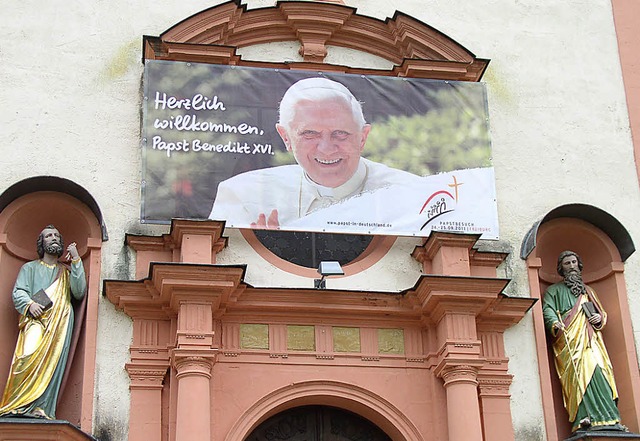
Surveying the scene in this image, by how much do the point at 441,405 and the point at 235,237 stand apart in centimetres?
249

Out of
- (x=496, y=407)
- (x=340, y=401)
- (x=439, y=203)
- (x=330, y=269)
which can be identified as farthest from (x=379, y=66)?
(x=496, y=407)

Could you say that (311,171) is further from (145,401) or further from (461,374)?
(145,401)

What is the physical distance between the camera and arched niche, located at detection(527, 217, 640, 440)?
12344 mm

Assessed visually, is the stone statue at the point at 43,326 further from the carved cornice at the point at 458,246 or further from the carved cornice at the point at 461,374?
the carved cornice at the point at 461,374

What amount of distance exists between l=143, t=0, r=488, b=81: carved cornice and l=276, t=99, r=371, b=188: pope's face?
59cm

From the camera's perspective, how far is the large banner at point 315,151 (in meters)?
12.5

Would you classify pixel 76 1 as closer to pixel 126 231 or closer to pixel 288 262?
pixel 126 231

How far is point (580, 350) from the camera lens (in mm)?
12305

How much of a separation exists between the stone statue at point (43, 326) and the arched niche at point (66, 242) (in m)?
0.19

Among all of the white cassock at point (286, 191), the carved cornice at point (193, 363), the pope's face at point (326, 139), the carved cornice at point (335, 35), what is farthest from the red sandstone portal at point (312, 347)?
the carved cornice at point (335, 35)

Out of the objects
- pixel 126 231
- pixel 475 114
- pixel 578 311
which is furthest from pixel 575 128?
pixel 126 231

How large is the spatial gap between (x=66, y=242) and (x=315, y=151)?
99.9 inches

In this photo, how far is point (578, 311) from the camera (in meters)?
12.5

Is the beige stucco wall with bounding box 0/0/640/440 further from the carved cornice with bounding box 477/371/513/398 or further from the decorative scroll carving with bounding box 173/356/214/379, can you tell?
the decorative scroll carving with bounding box 173/356/214/379
